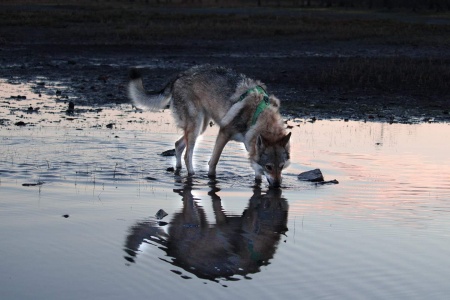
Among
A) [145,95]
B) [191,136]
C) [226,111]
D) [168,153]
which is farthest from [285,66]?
[226,111]

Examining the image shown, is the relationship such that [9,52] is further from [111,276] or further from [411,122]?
[111,276]

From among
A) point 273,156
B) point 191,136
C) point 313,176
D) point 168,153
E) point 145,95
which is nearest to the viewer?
point 273,156

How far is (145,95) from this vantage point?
10812mm

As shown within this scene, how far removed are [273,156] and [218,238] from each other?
239cm

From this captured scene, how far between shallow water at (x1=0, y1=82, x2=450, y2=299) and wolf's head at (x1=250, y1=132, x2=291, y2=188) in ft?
0.61

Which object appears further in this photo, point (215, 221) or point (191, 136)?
point (191, 136)

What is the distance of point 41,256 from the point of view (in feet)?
19.9

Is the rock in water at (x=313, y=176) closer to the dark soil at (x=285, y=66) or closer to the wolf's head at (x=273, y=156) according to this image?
the wolf's head at (x=273, y=156)

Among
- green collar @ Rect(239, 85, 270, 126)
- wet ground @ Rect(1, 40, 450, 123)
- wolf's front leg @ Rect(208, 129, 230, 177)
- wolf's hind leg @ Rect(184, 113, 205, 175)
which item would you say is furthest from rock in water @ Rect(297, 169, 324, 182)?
wet ground @ Rect(1, 40, 450, 123)

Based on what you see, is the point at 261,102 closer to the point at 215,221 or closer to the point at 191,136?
the point at 191,136

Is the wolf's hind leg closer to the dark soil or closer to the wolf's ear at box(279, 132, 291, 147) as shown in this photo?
the wolf's ear at box(279, 132, 291, 147)

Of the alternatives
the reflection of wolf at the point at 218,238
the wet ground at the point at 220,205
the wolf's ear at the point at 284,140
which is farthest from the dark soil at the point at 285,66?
the reflection of wolf at the point at 218,238

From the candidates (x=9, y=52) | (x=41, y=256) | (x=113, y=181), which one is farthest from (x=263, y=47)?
(x=41, y=256)

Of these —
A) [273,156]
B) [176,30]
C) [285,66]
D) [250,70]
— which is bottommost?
[273,156]
